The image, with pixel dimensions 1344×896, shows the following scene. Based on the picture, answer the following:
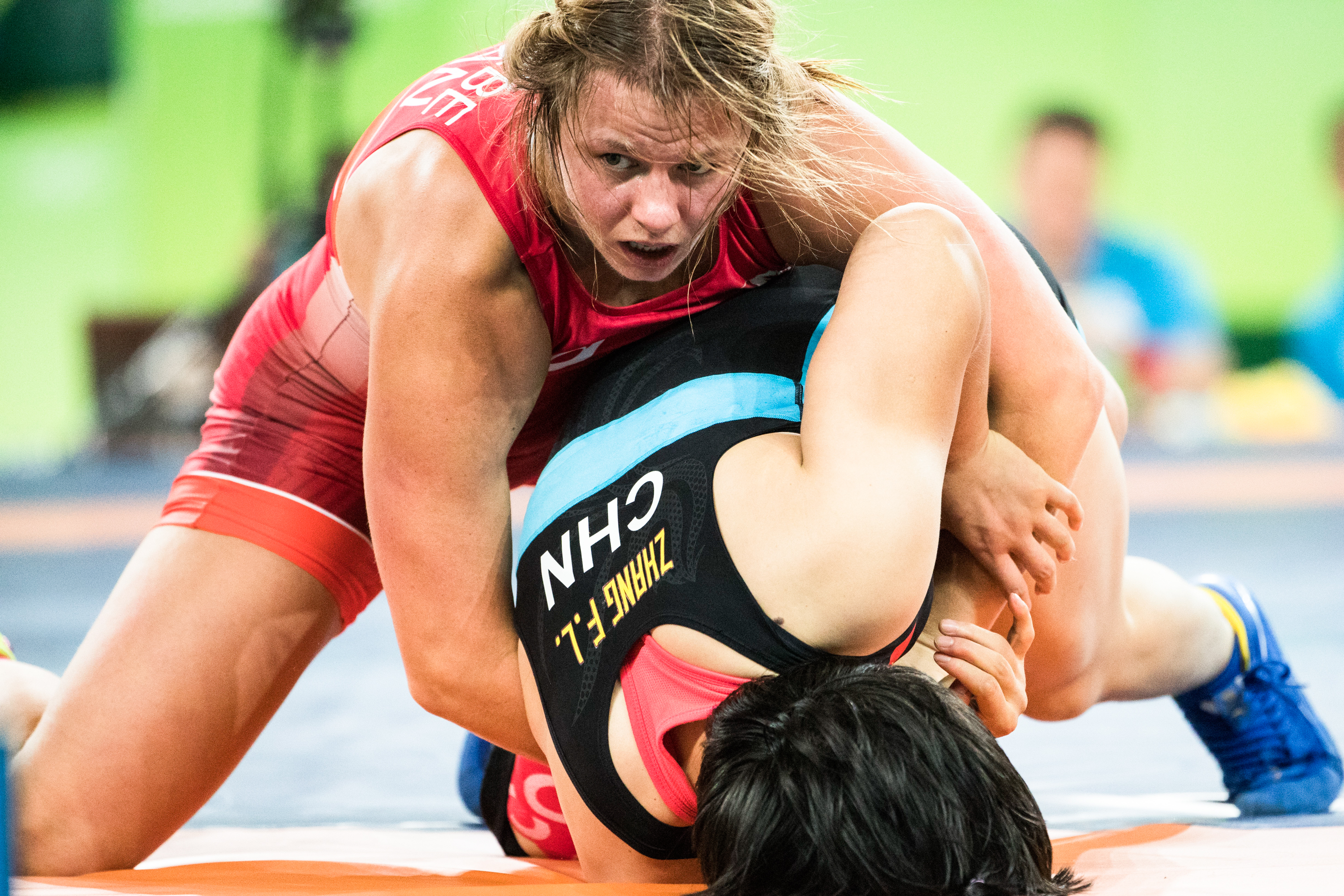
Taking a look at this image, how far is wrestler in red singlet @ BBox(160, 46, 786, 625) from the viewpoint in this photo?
163 cm

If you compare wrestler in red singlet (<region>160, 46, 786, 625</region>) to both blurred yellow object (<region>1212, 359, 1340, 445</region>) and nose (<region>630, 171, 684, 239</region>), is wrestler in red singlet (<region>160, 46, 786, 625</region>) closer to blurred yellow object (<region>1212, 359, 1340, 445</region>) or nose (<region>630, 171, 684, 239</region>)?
nose (<region>630, 171, 684, 239</region>)

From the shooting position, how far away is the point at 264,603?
1.87 metres

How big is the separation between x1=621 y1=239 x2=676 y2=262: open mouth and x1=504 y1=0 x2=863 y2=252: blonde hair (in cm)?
7

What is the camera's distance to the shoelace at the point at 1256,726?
74.7 inches

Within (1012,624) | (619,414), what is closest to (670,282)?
(619,414)

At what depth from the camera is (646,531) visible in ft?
4.33

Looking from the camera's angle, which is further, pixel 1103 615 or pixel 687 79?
pixel 1103 615

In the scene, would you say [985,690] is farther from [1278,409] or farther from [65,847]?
[1278,409]

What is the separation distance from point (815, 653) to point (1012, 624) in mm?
439

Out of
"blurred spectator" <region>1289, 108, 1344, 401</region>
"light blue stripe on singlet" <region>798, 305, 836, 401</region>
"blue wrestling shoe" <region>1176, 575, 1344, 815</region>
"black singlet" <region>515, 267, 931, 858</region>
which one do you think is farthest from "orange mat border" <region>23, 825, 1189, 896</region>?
"blurred spectator" <region>1289, 108, 1344, 401</region>

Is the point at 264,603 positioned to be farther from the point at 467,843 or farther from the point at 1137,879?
the point at 1137,879

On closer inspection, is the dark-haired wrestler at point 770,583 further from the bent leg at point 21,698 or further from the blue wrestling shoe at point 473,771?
the bent leg at point 21,698

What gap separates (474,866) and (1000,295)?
36.8 inches

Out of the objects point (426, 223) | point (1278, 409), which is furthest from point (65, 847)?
point (1278, 409)
